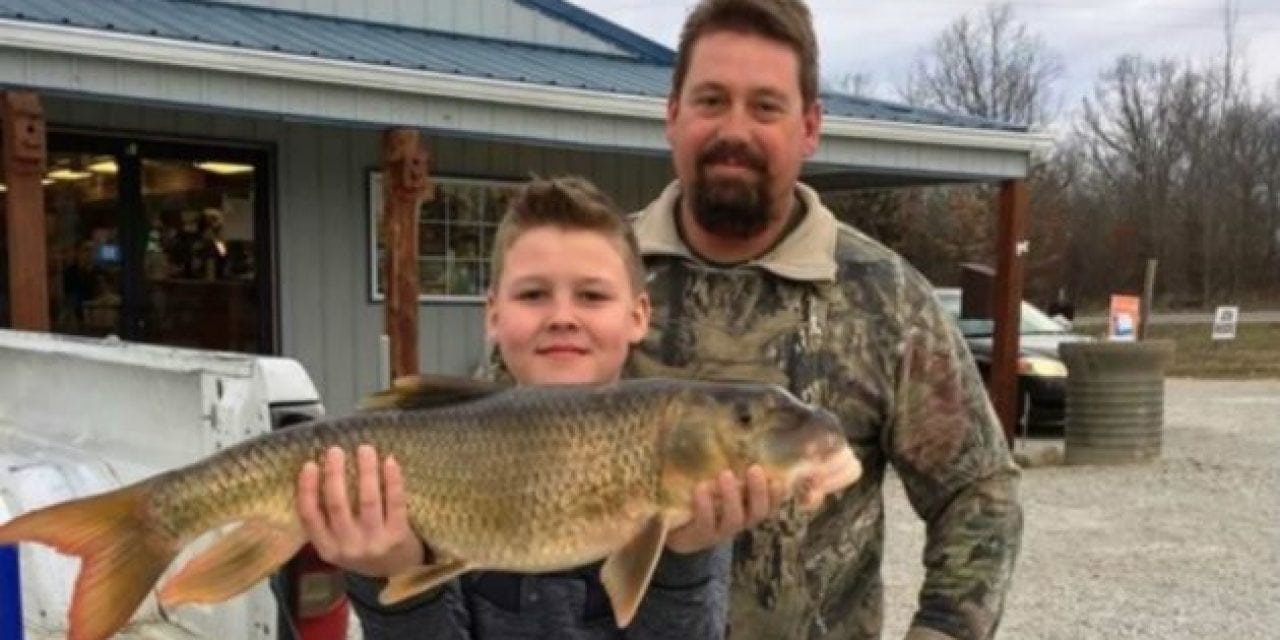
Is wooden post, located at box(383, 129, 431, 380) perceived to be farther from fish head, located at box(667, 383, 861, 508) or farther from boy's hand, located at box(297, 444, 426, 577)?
fish head, located at box(667, 383, 861, 508)

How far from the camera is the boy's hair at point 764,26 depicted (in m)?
2.47

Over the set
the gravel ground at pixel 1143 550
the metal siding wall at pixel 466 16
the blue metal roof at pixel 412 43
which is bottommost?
the gravel ground at pixel 1143 550

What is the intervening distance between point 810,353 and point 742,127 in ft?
1.40

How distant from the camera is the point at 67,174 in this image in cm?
1030

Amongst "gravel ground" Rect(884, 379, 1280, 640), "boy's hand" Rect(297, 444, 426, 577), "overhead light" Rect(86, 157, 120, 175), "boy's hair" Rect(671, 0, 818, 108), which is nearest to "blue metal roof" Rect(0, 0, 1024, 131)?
"overhead light" Rect(86, 157, 120, 175)

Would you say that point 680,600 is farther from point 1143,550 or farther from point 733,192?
point 1143,550

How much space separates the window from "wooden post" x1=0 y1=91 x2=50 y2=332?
14.3 feet

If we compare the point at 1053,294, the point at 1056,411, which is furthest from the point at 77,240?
the point at 1053,294

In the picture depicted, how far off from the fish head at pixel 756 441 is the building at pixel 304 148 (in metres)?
7.35

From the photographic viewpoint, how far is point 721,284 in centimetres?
261

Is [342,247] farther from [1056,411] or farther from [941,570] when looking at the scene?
[941,570]

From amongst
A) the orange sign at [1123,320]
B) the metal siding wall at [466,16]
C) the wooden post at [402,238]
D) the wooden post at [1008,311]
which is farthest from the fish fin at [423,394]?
the orange sign at [1123,320]

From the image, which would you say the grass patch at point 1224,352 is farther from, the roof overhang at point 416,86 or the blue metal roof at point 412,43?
the roof overhang at point 416,86

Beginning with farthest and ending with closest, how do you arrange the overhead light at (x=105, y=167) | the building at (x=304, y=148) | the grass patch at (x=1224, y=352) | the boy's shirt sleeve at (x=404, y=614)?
the grass patch at (x=1224, y=352), the overhead light at (x=105, y=167), the building at (x=304, y=148), the boy's shirt sleeve at (x=404, y=614)
